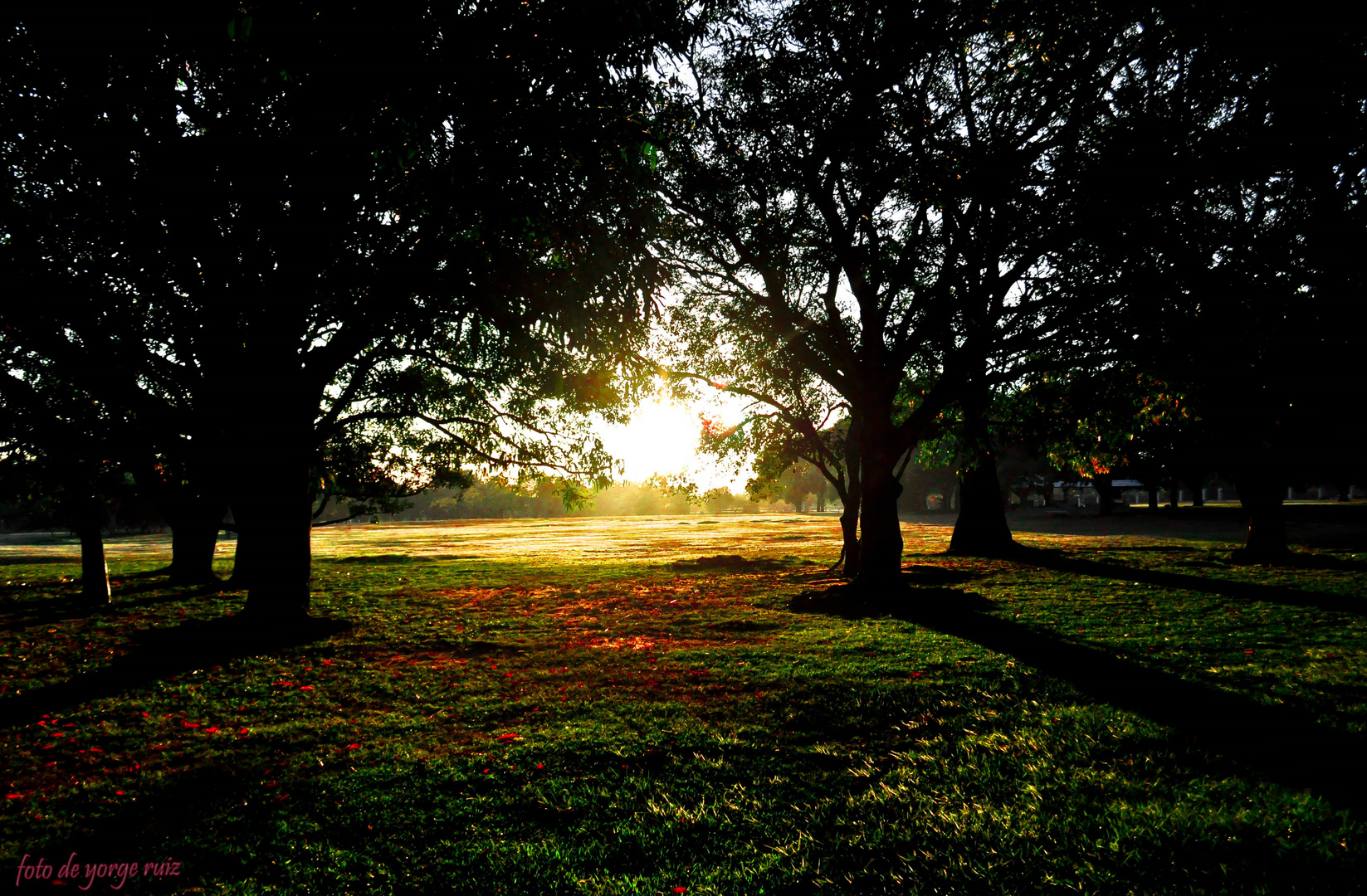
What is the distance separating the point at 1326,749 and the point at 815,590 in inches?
433

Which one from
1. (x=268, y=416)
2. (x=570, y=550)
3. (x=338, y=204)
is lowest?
(x=570, y=550)

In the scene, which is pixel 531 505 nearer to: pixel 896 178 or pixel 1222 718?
pixel 896 178

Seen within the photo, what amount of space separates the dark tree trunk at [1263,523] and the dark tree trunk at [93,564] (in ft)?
96.9

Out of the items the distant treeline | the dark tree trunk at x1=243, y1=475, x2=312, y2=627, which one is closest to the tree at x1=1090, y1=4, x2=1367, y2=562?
the dark tree trunk at x1=243, y1=475, x2=312, y2=627

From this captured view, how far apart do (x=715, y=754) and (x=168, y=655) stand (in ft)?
29.2

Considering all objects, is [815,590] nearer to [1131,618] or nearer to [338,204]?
[1131,618]

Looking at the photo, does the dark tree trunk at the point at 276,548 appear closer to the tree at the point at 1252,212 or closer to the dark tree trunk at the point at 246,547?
the dark tree trunk at the point at 246,547

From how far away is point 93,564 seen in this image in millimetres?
15602

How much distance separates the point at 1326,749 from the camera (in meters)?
4.80

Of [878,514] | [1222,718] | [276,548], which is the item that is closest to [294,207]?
[276,548]

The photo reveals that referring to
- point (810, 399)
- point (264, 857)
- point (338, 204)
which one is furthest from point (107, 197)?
point (810, 399)

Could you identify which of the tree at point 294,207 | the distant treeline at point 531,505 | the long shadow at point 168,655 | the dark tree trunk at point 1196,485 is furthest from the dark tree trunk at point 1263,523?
the distant treeline at point 531,505

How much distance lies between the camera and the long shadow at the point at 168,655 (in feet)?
24.6

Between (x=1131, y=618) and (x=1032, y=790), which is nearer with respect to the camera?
(x=1032, y=790)
